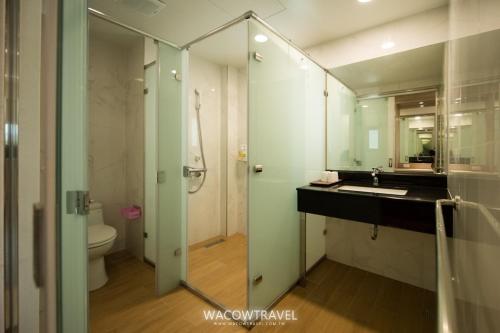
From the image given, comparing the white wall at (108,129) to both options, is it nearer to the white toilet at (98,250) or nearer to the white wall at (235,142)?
the white toilet at (98,250)

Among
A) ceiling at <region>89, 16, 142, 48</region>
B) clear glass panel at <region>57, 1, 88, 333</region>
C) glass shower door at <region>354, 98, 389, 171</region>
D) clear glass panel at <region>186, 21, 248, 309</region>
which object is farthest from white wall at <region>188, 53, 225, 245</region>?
clear glass panel at <region>57, 1, 88, 333</region>

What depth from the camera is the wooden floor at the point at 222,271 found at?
1.73 m

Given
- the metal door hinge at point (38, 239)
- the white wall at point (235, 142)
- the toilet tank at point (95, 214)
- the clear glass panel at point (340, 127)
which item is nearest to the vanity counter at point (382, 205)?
the clear glass panel at point (340, 127)

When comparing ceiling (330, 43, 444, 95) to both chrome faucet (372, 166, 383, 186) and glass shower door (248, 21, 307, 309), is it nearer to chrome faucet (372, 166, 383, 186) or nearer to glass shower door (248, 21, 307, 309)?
glass shower door (248, 21, 307, 309)

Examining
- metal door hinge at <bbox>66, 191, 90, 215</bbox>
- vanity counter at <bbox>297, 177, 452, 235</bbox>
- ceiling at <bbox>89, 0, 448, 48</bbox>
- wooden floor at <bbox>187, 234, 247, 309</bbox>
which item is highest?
ceiling at <bbox>89, 0, 448, 48</bbox>

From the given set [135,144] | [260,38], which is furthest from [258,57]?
[135,144]

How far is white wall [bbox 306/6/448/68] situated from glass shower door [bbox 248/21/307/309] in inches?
20.3

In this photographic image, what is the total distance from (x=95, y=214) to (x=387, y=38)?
313 cm

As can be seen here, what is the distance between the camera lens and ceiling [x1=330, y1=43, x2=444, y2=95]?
1.78 meters

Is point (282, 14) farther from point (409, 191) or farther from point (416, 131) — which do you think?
point (409, 191)

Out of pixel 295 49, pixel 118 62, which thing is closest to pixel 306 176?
pixel 295 49

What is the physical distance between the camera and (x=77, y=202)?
766 millimetres

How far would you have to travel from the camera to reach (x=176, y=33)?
209cm

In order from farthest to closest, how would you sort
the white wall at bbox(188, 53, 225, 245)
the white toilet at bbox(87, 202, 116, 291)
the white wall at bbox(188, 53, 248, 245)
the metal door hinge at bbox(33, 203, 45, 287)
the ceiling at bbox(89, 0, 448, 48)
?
the white wall at bbox(188, 53, 248, 245) → the white wall at bbox(188, 53, 225, 245) → the white toilet at bbox(87, 202, 116, 291) → the ceiling at bbox(89, 0, 448, 48) → the metal door hinge at bbox(33, 203, 45, 287)
